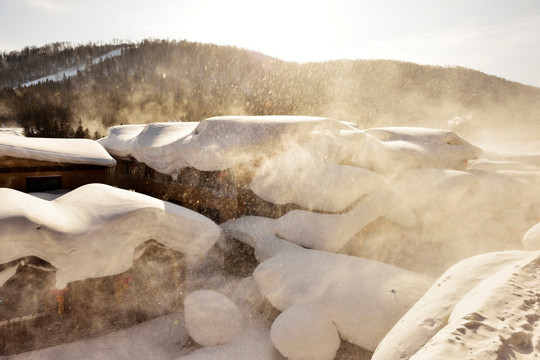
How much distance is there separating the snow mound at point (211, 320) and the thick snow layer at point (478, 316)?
2.86m

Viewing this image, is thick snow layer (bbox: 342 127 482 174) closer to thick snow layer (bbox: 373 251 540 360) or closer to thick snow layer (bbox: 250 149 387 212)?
thick snow layer (bbox: 250 149 387 212)

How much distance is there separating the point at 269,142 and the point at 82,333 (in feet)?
16.8

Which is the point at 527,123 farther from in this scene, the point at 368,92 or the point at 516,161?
the point at 516,161

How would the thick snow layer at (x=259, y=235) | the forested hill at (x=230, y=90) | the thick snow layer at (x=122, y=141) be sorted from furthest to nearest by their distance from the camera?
the forested hill at (x=230, y=90) → the thick snow layer at (x=122, y=141) → the thick snow layer at (x=259, y=235)

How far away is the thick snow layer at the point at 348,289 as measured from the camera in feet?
13.2

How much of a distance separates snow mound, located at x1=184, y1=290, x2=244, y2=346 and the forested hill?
78.8ft

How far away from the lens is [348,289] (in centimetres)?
441

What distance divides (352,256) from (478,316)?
3321mm

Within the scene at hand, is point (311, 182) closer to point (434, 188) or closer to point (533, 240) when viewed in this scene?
point (434, 188)

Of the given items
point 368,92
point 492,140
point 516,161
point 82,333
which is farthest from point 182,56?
point 82,333

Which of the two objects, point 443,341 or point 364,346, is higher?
point 443,341

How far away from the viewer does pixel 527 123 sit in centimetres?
3303

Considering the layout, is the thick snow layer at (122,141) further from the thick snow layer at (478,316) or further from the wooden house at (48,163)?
the thick snow layer at (478,316)

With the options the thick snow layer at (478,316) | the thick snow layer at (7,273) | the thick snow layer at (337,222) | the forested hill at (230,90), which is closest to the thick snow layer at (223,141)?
the thick snow layer at (337,222)
